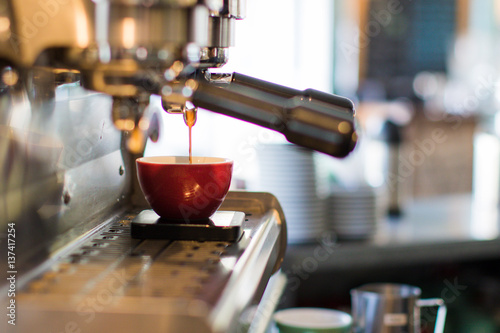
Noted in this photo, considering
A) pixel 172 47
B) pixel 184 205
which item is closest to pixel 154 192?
pixel 184 205

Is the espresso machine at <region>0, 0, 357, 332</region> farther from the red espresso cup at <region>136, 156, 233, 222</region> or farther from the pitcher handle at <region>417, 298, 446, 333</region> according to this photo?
the pitcher handle at <region>417, 298, 446, 333</region>

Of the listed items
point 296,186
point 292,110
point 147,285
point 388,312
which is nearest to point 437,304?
point 388,312

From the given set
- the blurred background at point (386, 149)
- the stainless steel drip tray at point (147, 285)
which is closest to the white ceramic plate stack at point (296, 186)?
the blurred background at point (386, 149)

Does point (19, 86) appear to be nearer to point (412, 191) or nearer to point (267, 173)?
point (267, 173)

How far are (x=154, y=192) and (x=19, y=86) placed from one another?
0.69 ft

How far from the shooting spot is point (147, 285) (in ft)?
1.74

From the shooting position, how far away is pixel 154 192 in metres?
0.76

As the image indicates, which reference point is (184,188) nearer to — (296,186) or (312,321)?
(312,321)

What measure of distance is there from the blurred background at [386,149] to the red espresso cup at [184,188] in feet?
1.39

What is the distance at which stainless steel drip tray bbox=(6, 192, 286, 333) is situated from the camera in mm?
461

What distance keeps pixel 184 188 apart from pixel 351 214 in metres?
1.04

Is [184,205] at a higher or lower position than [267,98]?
lower

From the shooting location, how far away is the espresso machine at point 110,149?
485mm

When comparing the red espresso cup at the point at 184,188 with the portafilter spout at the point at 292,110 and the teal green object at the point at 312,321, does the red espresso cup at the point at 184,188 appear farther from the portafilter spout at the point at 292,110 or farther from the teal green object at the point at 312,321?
the teal green object at the point at 312,321
